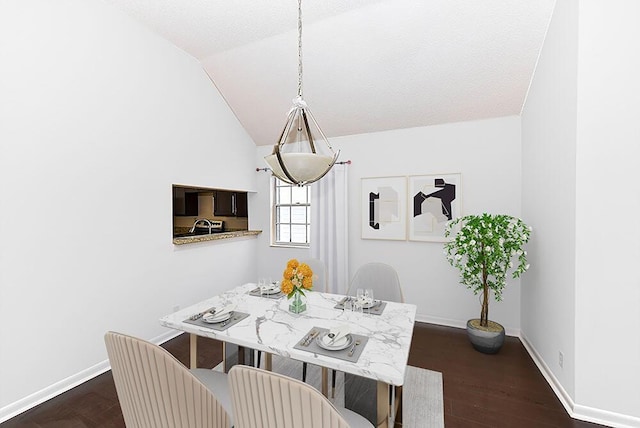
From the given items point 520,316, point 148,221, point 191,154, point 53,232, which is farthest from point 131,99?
point 520,316

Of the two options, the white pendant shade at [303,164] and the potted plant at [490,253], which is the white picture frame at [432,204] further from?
the white pendant shade at [303,164]

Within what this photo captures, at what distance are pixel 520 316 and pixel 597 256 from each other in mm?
1624

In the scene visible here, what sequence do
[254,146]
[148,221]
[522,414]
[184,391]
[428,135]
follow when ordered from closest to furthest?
1. [184,391]
2. [522,414]
3. [148,221]
4. [428,135]
5. [254,146]

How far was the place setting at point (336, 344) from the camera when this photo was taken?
1.49m

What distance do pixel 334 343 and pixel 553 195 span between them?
2.16 meters

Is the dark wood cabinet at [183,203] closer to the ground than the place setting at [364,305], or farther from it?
farther from it

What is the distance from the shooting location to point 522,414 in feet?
6.75

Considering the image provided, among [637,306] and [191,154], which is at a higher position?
[191,154]

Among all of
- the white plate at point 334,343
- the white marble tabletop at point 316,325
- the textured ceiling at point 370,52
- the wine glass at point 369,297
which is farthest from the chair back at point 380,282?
the textured ceiling at point 370,52

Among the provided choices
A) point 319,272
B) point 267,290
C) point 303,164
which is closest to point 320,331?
point 267,290

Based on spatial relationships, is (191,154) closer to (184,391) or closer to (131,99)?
(131,99)

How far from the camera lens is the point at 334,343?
5.08ft

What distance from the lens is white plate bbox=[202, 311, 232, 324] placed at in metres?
1.84

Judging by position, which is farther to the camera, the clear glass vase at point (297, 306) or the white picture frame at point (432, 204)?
the white picture frame at point (432, 204)
